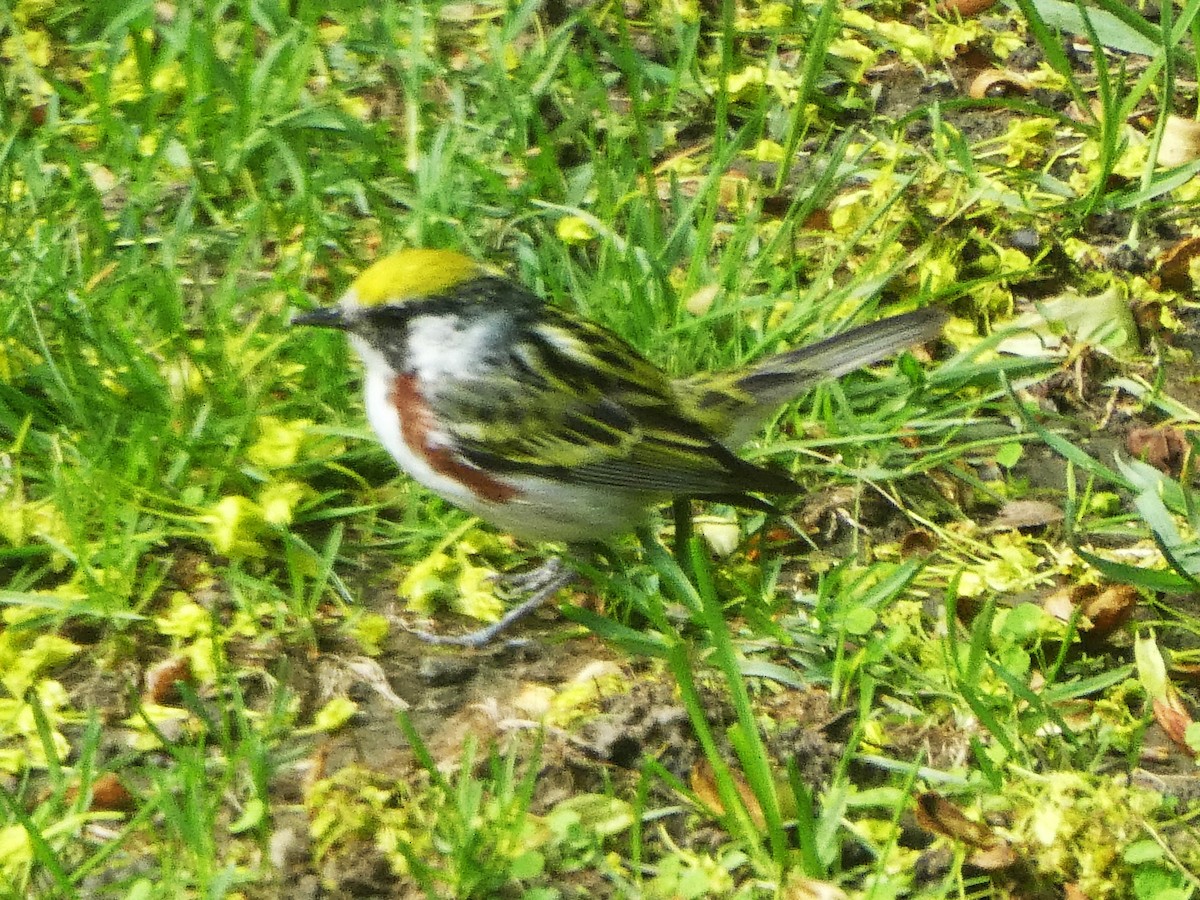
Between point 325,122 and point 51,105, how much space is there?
935 millimetres

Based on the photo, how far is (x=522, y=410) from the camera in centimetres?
407

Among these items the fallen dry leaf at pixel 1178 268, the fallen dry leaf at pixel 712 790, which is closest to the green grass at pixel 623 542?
the fallen dry leaf at pixel 712 790

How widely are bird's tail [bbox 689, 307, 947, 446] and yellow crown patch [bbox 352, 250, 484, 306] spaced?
0.76 meters

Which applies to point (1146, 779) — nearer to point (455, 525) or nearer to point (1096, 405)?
point (1096, 405)

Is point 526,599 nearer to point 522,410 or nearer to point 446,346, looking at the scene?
point 522,410

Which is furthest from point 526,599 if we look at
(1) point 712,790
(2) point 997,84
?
(2) point 997,84

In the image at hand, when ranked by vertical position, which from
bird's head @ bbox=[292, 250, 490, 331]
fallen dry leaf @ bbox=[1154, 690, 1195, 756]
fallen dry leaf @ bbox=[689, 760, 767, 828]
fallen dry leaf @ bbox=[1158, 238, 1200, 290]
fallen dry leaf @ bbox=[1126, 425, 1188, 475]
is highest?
bird's head @ bbox=[292, 250, 490, 331]

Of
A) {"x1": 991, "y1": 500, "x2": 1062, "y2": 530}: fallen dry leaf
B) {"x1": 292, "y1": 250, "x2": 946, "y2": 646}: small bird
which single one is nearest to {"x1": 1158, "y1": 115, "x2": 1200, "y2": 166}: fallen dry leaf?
{"x1": 991, "y1": 500, "x2": 1062, "y2": 530}: fallen dry leaf

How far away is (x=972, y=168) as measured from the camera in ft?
17.3

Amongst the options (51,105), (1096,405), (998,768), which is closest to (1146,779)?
(998,768)

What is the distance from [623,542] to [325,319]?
105 cm

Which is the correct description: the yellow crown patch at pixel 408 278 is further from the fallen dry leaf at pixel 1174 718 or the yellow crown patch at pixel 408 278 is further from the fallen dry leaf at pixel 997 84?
the fallen dry leaf at pixel 997 84

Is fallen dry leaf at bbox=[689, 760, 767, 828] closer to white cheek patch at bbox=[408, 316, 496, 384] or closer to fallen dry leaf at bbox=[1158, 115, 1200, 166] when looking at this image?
white cheek patch at bbox=[408, 316, 496, 384]

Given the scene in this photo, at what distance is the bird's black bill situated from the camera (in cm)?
405
